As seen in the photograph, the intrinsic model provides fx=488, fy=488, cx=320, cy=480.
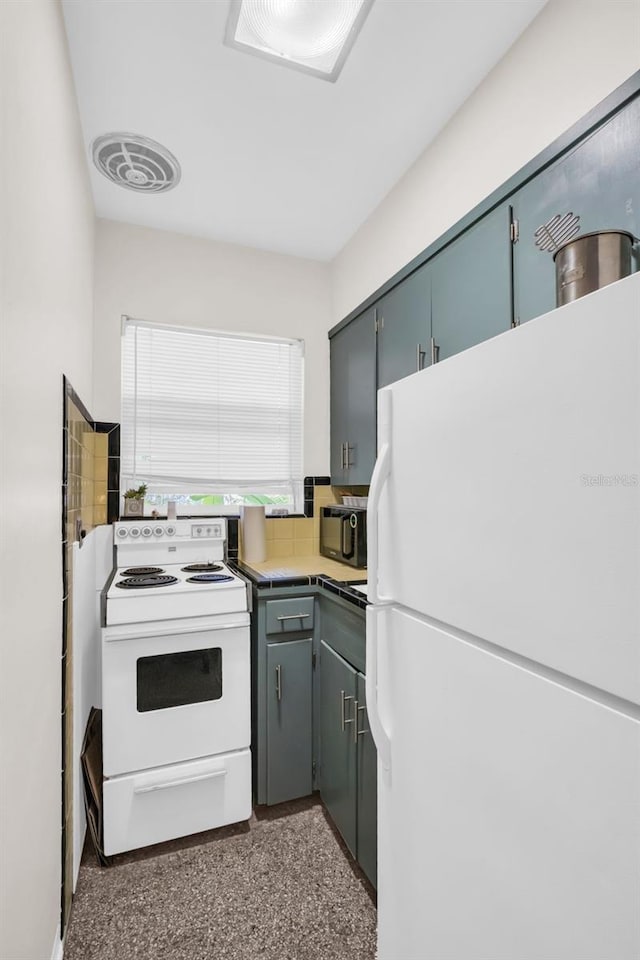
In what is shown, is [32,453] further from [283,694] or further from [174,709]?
[283,694]

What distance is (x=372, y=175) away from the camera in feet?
7.19

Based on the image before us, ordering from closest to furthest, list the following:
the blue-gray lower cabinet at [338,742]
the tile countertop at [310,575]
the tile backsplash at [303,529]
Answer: the blue-gray lower cabinet at [338,742]
the tile countertop at [310,575]
the tile backsplash at [303,529]

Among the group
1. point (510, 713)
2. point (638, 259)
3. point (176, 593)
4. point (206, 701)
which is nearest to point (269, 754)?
point (206, 701)

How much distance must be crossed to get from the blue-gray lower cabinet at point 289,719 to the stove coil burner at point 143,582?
1.66ft

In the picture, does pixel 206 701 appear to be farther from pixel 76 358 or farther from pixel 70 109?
pixel 70 109

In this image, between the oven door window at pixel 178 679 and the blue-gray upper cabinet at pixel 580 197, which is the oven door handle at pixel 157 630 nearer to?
the oven door window at pixel 178 679

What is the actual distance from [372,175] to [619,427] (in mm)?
2054

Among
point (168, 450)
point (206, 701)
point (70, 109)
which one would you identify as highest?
point (70, 109)

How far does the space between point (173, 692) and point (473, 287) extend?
1.83 m

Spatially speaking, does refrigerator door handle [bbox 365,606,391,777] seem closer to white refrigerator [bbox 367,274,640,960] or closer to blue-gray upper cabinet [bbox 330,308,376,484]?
white refrigerator [bbox 367,274,640,960]

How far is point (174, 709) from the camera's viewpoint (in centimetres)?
187

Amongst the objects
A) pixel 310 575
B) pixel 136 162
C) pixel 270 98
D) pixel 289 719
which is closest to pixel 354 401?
pixel 310 575

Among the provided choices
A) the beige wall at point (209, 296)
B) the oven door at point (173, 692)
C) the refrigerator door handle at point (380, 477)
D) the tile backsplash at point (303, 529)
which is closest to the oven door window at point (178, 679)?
the oven door at point (173, 692)

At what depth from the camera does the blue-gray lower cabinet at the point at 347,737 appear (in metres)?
1.60
